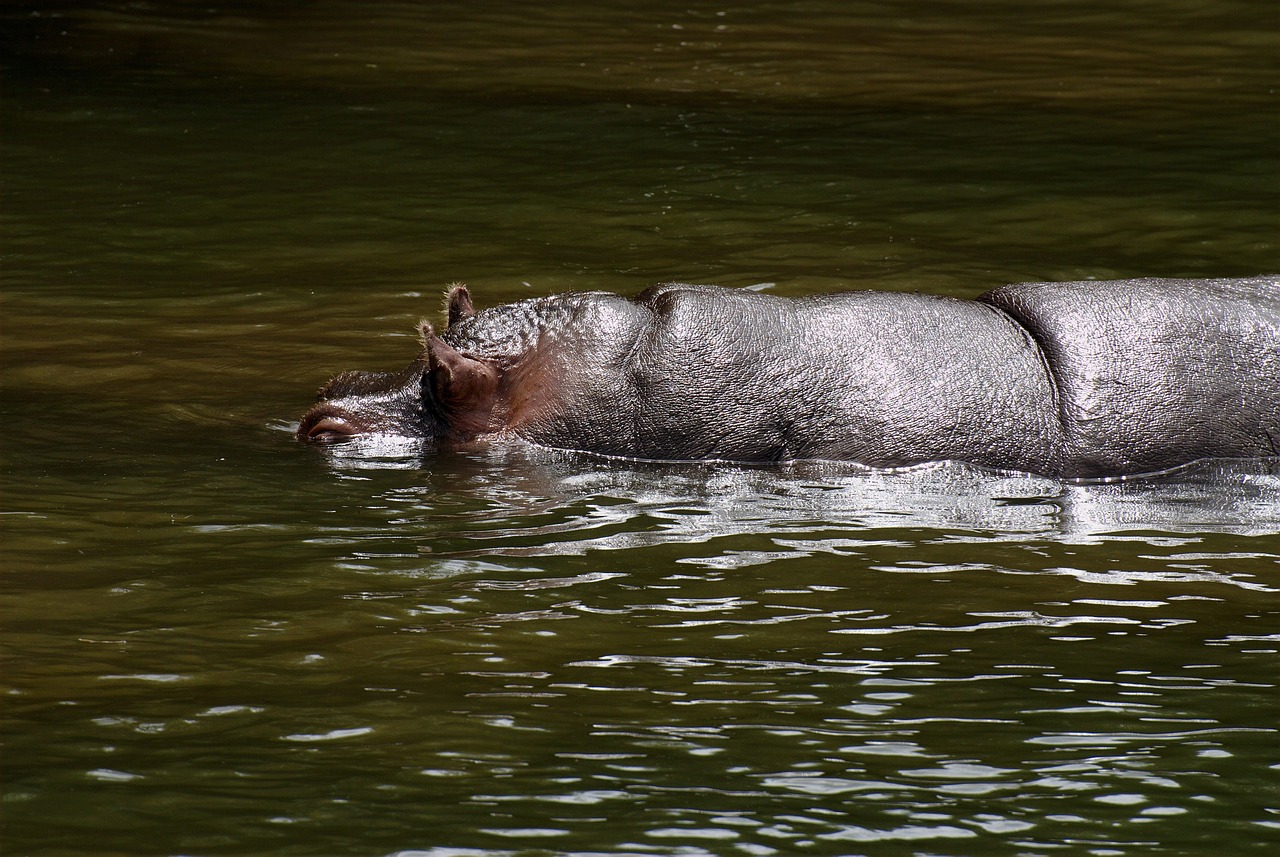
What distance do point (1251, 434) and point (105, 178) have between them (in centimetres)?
860

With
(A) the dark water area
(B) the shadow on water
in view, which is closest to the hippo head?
(A) the dark water area

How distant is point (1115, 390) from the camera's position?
7211 mm

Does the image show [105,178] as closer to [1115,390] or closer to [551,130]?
[551,130]

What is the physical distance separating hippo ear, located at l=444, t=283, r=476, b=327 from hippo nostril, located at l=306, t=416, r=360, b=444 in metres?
0.62

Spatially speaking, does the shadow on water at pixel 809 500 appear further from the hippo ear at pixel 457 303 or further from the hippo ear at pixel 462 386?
the hippo ear at pixel 457 303

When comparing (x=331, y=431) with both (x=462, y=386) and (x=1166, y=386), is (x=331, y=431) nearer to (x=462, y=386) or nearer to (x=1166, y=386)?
(x=462, y=386)

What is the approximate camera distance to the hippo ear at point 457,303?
8.23 meters

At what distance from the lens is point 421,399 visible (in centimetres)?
805

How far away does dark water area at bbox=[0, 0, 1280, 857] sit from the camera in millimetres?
4285

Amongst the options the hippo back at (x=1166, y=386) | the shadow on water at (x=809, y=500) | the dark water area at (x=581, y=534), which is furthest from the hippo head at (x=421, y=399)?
the hippo back at (x=1166, y=386)

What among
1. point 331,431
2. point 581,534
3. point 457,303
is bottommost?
point 581,534

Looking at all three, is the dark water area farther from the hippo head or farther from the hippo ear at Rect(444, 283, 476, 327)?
the hippo ear at Rect(444, 283, 476, 327)

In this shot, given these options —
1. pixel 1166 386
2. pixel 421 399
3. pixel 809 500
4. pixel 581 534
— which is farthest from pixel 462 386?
pixel 1166 386

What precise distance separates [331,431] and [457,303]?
772mm
